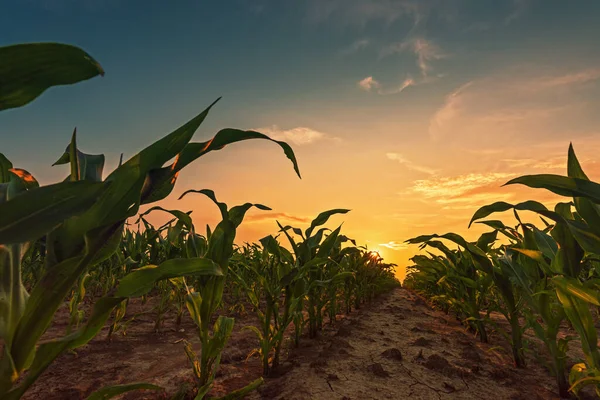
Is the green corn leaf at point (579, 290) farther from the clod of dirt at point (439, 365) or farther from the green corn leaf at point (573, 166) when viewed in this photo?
the clod of dirt at point (439, 365)

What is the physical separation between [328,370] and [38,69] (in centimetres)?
196

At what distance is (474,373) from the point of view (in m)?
2.15

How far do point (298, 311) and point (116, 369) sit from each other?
1153mm

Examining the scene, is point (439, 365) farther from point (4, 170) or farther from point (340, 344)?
point (4, 170)

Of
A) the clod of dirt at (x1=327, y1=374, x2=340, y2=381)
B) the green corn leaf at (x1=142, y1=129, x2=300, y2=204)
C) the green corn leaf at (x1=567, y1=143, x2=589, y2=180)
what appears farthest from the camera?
the clod of dirt at (x1=327, y1=374, x2=340, y2=381)

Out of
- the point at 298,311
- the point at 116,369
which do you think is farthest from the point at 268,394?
the point at 116,369

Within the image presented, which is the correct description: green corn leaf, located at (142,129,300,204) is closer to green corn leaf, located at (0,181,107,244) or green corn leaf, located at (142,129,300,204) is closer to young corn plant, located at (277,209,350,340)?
green corn leaf, located at (0,181,107,244)

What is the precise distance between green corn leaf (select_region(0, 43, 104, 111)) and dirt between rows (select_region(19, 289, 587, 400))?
4.25ft

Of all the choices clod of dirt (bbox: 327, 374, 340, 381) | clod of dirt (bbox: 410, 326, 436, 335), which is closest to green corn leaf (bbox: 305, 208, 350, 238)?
clod of dirt (bbox: 327, 374, 340, 381)

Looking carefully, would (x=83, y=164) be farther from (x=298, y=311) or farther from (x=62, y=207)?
(x=298, y=311)

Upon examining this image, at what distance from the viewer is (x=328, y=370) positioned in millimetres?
1999

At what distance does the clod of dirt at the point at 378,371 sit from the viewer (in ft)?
6.65

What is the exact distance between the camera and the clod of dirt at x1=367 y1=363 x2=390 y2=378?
2.03m

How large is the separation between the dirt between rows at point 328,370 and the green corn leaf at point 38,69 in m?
1.29
